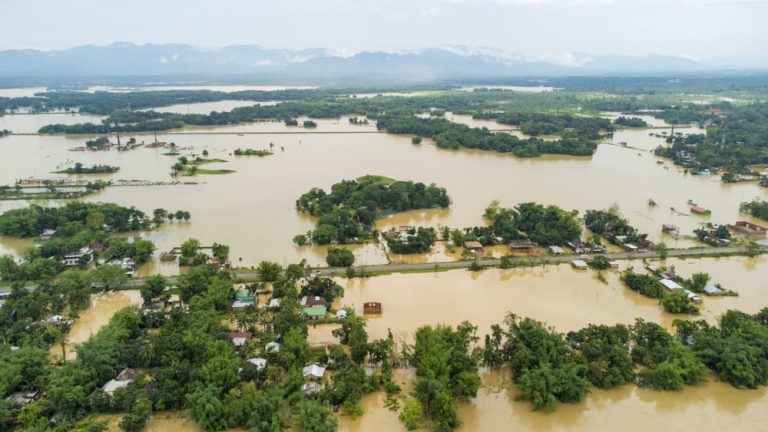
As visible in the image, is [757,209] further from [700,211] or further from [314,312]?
[314,312]

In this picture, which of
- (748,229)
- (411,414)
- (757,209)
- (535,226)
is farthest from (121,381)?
(757,209)

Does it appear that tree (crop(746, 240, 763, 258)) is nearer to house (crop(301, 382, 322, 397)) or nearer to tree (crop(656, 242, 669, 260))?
tree (crop(656, 242, 669, 260))

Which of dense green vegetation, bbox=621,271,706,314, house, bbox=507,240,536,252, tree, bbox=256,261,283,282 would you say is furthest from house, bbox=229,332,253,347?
dense green vegetation, bbox=621,271,706,314

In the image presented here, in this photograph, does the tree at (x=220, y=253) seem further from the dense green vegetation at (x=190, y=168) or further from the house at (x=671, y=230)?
the house at (x=671, y=230)

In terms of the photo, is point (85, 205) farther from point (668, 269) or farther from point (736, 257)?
point (736, 257)

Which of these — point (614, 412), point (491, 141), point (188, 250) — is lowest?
point (614, 412)

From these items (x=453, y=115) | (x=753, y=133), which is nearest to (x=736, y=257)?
(x=753, y=133)

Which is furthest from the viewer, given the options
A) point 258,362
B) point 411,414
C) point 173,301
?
point 173,301
